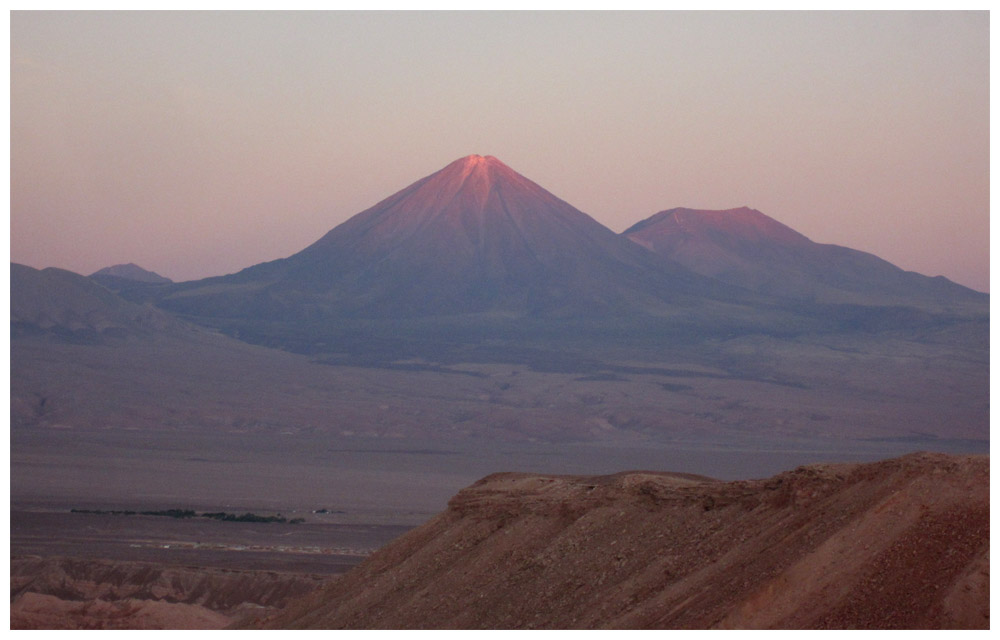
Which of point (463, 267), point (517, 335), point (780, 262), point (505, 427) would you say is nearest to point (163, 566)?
point (505, 427)

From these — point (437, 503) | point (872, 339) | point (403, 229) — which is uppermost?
point (403, 229)

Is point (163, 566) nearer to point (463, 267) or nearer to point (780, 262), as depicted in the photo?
point (463, 267)

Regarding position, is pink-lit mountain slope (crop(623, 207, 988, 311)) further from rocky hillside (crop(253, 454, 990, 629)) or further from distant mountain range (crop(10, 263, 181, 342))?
rocky hillside (crop(253, 454, 990, 629))

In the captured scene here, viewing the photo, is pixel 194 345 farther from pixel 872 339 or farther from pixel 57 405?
pixel 872 339

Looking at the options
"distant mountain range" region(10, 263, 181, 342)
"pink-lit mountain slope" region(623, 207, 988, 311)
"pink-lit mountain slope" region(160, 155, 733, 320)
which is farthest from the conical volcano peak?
"distant mountain range" region(10, 263, 181, 342)

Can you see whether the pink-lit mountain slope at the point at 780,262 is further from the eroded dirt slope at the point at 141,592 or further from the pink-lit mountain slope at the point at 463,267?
the eroded dirt slope at the point at 141,592

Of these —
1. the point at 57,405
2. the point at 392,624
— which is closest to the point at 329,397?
the point at 57,405

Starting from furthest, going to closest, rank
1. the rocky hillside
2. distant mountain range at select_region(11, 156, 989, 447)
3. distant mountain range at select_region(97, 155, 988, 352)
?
distant mountain range at select_region(97, 155, 988, 352) → distant mountain range at select_region(11, 156, 989, 447) → the rocky hillside
